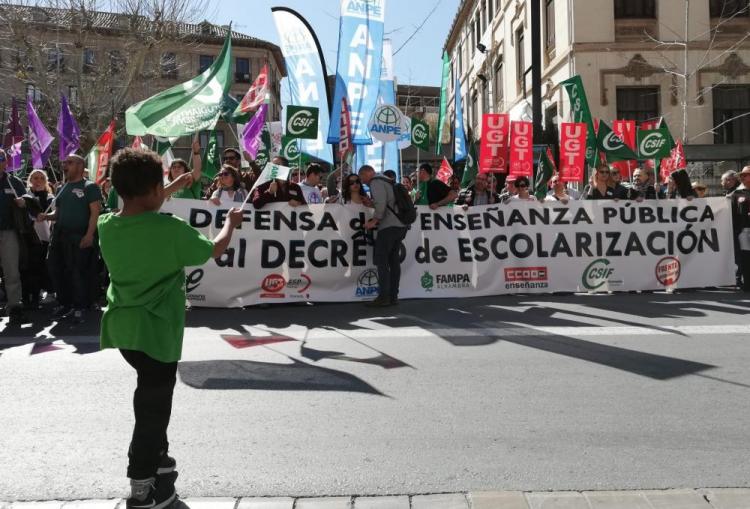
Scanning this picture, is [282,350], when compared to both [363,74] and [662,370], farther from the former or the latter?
[363,74]

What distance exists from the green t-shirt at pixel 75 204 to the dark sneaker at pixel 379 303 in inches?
143

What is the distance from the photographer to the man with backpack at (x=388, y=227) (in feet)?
29.7

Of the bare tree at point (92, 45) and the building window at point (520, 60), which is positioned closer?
the bare tree at point (92, 45)

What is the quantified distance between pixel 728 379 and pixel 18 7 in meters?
25.1

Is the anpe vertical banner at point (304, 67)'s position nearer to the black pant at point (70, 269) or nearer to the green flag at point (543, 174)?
the green flag at point (543, 174)

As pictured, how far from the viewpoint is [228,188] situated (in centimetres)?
941

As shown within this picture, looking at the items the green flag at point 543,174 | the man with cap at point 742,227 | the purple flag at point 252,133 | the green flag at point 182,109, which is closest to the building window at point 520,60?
the green flag at point 543,174

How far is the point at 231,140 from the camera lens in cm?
5844

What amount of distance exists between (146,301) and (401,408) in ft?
6.83

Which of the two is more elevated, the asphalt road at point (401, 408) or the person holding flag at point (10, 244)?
the person holding flag at point (10, 244)

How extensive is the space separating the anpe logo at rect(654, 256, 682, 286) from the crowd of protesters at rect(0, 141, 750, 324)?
87cm

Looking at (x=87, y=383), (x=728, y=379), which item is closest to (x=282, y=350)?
(x=87, y=383)

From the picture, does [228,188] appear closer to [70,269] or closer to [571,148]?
[70,269]

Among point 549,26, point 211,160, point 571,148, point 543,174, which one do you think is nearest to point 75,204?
point 211,160
